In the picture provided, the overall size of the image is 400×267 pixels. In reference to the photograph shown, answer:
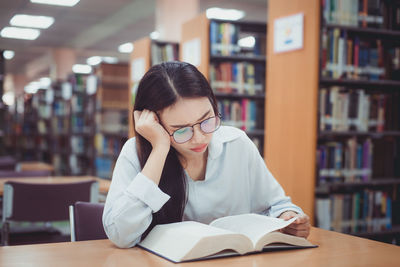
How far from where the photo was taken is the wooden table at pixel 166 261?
1157mm

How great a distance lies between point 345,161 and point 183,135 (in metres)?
2.33

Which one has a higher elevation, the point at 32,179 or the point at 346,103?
the point at 346,103

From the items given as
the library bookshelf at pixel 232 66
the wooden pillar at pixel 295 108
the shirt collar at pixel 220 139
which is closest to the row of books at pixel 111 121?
the library bookshelf at pixel 232 66

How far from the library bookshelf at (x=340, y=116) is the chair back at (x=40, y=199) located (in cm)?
155

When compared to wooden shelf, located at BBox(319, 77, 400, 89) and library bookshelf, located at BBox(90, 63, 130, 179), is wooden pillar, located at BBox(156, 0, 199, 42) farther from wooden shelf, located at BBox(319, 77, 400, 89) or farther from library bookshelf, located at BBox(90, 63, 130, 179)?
wooden shelf, located at BBox(319, 77, 400, 89)

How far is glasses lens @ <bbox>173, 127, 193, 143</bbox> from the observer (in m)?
1.41

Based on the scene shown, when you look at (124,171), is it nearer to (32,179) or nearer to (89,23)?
(32,179)

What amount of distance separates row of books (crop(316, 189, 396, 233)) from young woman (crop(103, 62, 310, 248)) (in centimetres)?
184

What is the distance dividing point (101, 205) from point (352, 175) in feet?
7.74

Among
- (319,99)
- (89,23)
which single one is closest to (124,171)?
(319,99)

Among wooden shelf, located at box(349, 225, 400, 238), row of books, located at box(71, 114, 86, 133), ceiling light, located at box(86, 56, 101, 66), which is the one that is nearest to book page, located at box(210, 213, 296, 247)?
wooden shelf, located at box(349, 225, 400, 238)

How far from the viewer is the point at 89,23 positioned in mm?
9414

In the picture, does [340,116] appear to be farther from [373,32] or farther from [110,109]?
[110,109]

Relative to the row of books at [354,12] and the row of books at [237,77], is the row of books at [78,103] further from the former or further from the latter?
the row of books at [354,12]
